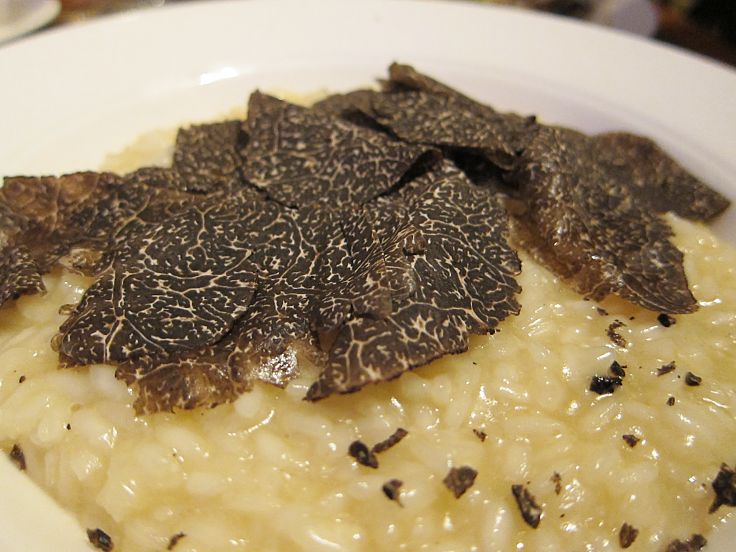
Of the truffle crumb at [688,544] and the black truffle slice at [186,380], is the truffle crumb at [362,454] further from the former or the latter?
the truffle crumb at [688,544]

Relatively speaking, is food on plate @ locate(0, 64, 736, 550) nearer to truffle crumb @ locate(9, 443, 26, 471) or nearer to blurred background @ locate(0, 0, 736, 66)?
truffle crumb @ locate(9, 443, 26, 471)

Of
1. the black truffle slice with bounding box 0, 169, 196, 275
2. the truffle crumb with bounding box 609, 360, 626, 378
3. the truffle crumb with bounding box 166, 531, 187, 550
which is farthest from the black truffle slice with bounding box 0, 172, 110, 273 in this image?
the truffle crumb with bounding box 609, 360, 626, 378

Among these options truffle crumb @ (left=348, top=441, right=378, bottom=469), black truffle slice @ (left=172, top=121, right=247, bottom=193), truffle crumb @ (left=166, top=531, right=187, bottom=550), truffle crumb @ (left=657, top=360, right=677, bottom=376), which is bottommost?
truffle crumb @ (left=166, top=531, right=187, bottom=550)

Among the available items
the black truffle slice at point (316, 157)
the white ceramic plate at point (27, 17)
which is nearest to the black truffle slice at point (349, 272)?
the black truffle slice at point (316, 157)

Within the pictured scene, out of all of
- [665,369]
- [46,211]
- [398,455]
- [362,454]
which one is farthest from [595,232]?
[46,211]

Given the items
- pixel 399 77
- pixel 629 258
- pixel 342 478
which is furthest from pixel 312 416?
pixel 399 77
